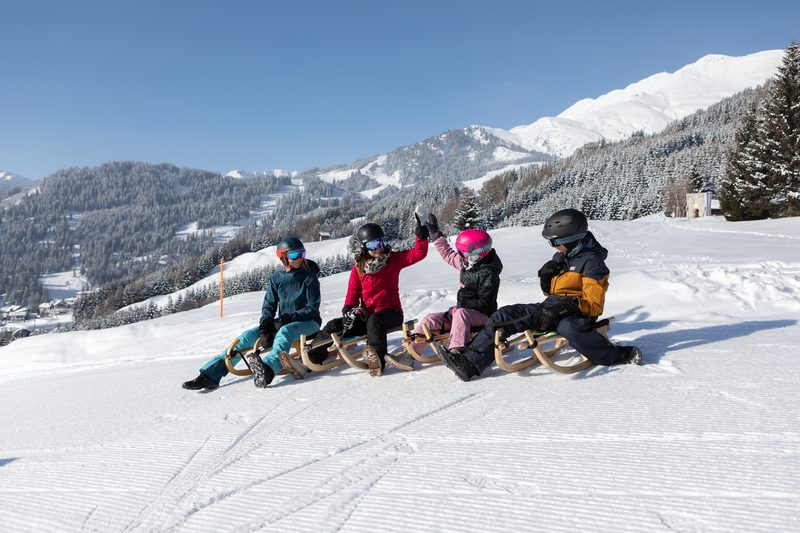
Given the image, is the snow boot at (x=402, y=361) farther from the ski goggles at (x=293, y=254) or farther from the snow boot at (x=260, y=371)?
the ski goggles at (x=293, y=254)

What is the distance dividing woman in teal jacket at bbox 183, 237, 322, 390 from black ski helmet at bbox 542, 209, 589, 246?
2.80 meters

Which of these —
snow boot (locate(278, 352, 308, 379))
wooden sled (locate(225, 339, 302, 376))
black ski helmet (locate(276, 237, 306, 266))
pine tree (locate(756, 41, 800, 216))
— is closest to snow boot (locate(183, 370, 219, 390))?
wooden sled (locate(225, 339, 302, 376))

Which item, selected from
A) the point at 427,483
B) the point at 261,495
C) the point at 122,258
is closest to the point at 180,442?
the point at 261,495

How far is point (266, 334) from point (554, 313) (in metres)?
3.03

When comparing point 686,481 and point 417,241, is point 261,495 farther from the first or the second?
point 417,241

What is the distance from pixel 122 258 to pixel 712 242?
699ft

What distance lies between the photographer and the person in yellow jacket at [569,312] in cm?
384

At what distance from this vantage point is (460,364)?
13.0 ft

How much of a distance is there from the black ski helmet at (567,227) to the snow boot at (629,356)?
119cm

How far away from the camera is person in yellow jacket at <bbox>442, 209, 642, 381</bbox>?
3.84 metres

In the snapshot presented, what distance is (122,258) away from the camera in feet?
600

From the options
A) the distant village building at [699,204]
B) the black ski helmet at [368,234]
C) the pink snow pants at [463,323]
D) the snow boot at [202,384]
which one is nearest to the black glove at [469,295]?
the pink snow pants at [463,323]

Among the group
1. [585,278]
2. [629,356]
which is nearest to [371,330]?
[585,278]

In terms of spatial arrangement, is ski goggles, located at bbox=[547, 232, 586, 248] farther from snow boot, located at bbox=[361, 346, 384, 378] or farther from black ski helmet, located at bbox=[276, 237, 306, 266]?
black ski helmet, located at bbox=[276, 237, 306, 266]
